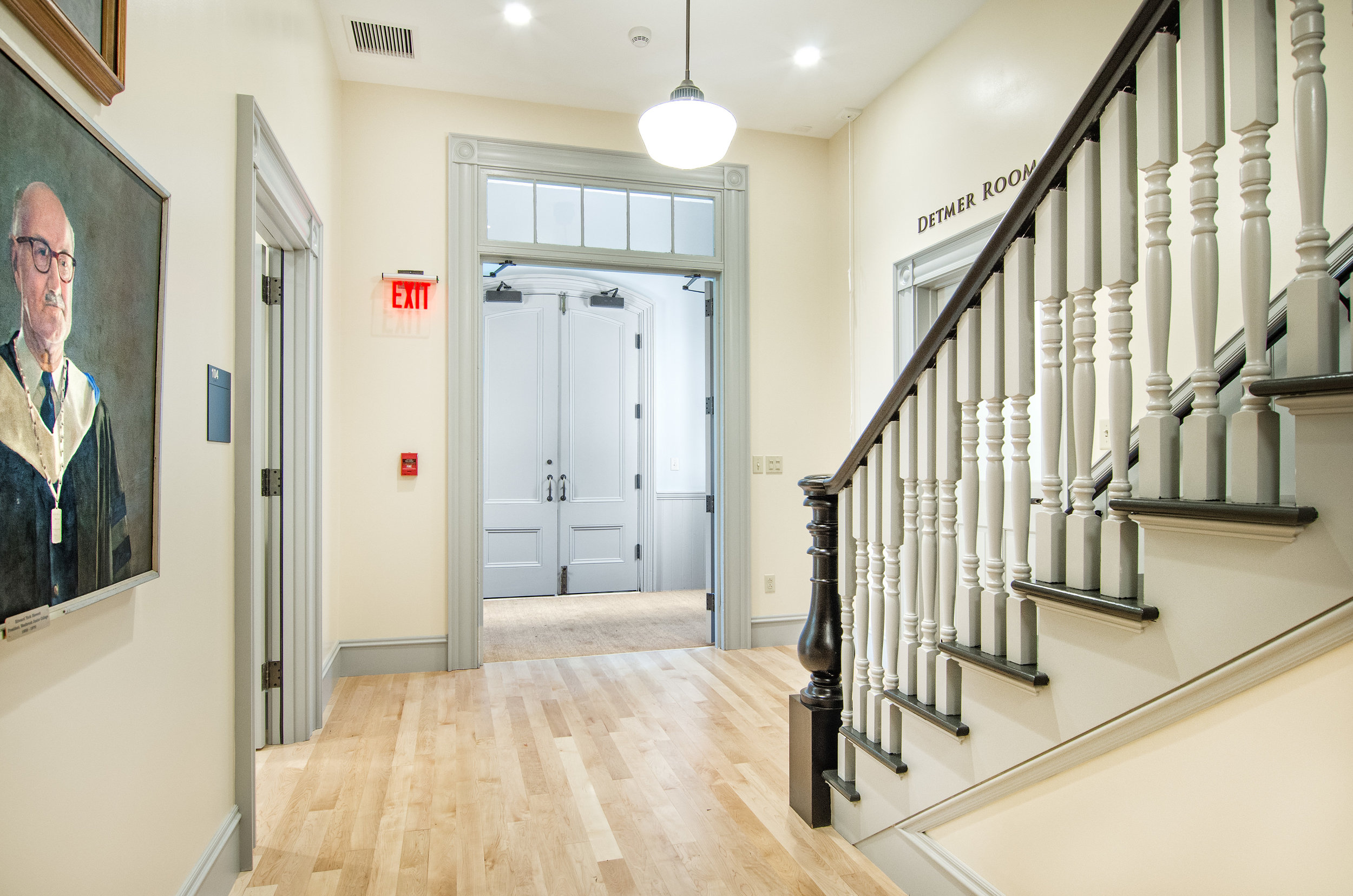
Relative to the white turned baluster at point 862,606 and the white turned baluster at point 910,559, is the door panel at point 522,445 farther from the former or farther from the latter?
the white turned baluster at point 910,559

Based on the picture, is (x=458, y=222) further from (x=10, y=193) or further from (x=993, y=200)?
(x=10, y=193)

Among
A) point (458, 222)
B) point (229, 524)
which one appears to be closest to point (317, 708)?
point (229, 524)

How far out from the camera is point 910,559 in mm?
1840

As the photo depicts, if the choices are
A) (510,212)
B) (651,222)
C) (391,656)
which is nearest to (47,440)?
(391,656)

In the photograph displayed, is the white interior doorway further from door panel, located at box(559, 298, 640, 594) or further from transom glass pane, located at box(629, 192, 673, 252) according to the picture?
transom glass pane, located at box(629, 192, 673, 252)

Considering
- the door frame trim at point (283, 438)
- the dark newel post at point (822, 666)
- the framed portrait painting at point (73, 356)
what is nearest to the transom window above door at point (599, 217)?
the door frame trim at point (283, 438)

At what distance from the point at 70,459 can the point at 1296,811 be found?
1840mm

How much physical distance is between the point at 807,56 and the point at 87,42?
3.26 m

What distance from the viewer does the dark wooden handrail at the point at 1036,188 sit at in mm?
1212

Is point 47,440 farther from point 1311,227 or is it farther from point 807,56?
point 807,56

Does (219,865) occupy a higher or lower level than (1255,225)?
lower

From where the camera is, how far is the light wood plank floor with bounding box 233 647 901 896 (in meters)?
1.94

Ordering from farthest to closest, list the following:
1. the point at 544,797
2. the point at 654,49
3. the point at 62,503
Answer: the point at 654,49, the point at 544,797, the point at 62,503

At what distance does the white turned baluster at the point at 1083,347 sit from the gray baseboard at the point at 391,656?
330cm
